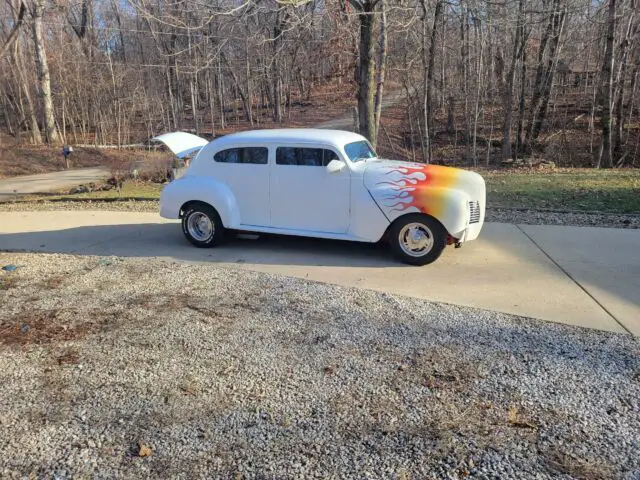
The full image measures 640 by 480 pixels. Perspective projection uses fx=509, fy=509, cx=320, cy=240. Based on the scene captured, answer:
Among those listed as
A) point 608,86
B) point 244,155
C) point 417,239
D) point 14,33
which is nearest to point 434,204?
point 417,239

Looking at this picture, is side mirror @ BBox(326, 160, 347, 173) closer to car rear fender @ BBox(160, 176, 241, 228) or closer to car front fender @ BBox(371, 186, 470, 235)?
car front fender @ BBox(371, 186, 470, 235)

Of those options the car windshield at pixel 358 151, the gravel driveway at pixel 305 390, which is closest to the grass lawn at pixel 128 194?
the car windshield at pixel 358 151

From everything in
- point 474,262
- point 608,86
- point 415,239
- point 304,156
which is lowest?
point 474,262

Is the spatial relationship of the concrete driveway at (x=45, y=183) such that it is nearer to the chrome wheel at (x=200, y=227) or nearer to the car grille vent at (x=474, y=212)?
the chrome wheel at (x=200, y=227)

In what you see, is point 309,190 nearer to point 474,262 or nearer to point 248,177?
point 248,177

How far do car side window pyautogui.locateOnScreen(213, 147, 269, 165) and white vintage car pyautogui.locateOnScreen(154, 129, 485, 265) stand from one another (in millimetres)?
13

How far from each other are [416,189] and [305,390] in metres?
3.30

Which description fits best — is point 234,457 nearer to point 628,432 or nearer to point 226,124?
point 628,432

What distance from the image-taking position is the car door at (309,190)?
6.45 meters

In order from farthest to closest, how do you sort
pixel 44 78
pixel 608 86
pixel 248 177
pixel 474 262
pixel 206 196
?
pixel 44 78, pixel 608 86, pixel 206 196, pixel 248 177, pixel 474 262

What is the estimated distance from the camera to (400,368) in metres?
3.73

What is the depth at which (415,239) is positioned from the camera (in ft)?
20.4

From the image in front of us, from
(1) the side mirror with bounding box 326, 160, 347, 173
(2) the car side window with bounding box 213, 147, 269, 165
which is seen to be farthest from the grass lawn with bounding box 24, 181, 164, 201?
(1) the side mirror with bounding box 326, 160, 347, 173

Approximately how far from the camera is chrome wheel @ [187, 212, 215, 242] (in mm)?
7245
